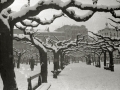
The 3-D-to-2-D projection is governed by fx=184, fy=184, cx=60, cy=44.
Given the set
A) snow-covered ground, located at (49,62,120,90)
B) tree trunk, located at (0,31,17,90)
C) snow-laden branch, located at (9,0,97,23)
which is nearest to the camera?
tree trunk, located at (0,31,17,90)

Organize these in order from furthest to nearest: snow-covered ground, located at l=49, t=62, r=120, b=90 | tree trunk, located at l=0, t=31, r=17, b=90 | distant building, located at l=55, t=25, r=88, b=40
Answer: distant building, located at l=55, t=25, r=88, b=40 < snow-covered ground, located at l=49, t=62, r=120, b=90 < tree trunk, located at l=0, t=31, r=17, b=90

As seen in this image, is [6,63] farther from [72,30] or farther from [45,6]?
[72,30]

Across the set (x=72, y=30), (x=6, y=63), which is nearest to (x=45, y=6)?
(x=6, y=63)

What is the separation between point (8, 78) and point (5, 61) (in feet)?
2.00

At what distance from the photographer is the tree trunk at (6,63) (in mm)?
6434

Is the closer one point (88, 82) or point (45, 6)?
point (45, 6)

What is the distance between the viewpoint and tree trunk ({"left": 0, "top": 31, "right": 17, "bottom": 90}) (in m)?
6.43

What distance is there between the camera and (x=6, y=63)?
21.1ft

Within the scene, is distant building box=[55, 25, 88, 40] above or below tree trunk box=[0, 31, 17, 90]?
above

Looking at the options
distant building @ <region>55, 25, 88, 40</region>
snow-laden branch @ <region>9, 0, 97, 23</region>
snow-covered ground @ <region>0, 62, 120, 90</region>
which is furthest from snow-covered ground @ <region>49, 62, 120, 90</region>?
distant building @ <region>55, 25, 88, 40</region>

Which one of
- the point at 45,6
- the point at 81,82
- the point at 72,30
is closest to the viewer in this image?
the point at 45,6

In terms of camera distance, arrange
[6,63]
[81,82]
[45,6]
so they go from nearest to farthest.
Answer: [6,63] < [45,6] < [81,82]

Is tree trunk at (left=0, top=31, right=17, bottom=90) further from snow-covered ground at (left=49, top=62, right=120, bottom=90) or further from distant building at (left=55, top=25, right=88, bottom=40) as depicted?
distant building at (left=55, top=25, right=88, bottom=40)

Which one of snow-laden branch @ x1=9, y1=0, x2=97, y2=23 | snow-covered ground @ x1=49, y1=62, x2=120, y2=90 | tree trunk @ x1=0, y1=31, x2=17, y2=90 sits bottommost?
snow-covered ground @ x1=49, y1=62, x2=120, y2=90
